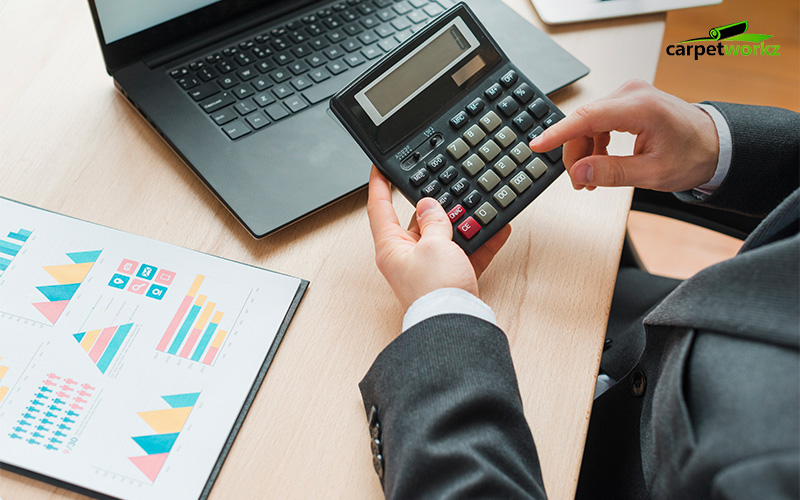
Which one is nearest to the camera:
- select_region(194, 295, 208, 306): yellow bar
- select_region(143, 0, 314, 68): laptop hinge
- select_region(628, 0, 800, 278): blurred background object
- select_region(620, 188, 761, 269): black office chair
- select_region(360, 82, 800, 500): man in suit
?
select_region(360, 82, 800, 500): man in suit

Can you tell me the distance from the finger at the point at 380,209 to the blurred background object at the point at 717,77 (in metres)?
0.93

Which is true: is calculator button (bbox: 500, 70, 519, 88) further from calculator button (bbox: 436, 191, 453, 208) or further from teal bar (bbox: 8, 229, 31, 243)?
teal bar (bbox: 8, 229, 31, 243)

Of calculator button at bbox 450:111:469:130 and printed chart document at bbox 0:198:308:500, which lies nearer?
printed chart document at bbox 0:198:308:500

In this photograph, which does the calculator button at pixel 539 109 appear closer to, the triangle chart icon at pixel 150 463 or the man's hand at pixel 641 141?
the man's hand at pixel 641 141

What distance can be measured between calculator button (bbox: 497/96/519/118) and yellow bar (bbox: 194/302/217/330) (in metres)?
0.29

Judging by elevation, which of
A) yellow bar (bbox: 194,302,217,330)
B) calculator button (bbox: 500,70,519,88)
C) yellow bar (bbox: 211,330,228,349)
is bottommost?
yellow bar (bbox: 211,330,228,349)

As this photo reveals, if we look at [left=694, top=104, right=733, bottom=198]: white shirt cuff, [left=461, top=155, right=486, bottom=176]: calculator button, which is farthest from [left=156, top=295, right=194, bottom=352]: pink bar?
[left=694, top=104, right=733, bottom=198]: white shirt cuff

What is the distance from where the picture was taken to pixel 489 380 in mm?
399

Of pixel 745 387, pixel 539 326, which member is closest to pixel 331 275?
pixel 539 326

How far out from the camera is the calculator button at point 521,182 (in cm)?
50

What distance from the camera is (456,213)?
49 centimetres

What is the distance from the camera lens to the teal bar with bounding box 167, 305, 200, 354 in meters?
0.45

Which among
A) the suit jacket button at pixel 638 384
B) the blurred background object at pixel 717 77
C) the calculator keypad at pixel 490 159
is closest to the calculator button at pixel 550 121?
the calculator keypad at pixel 490 159

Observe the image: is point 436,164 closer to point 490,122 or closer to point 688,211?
point 490,122
